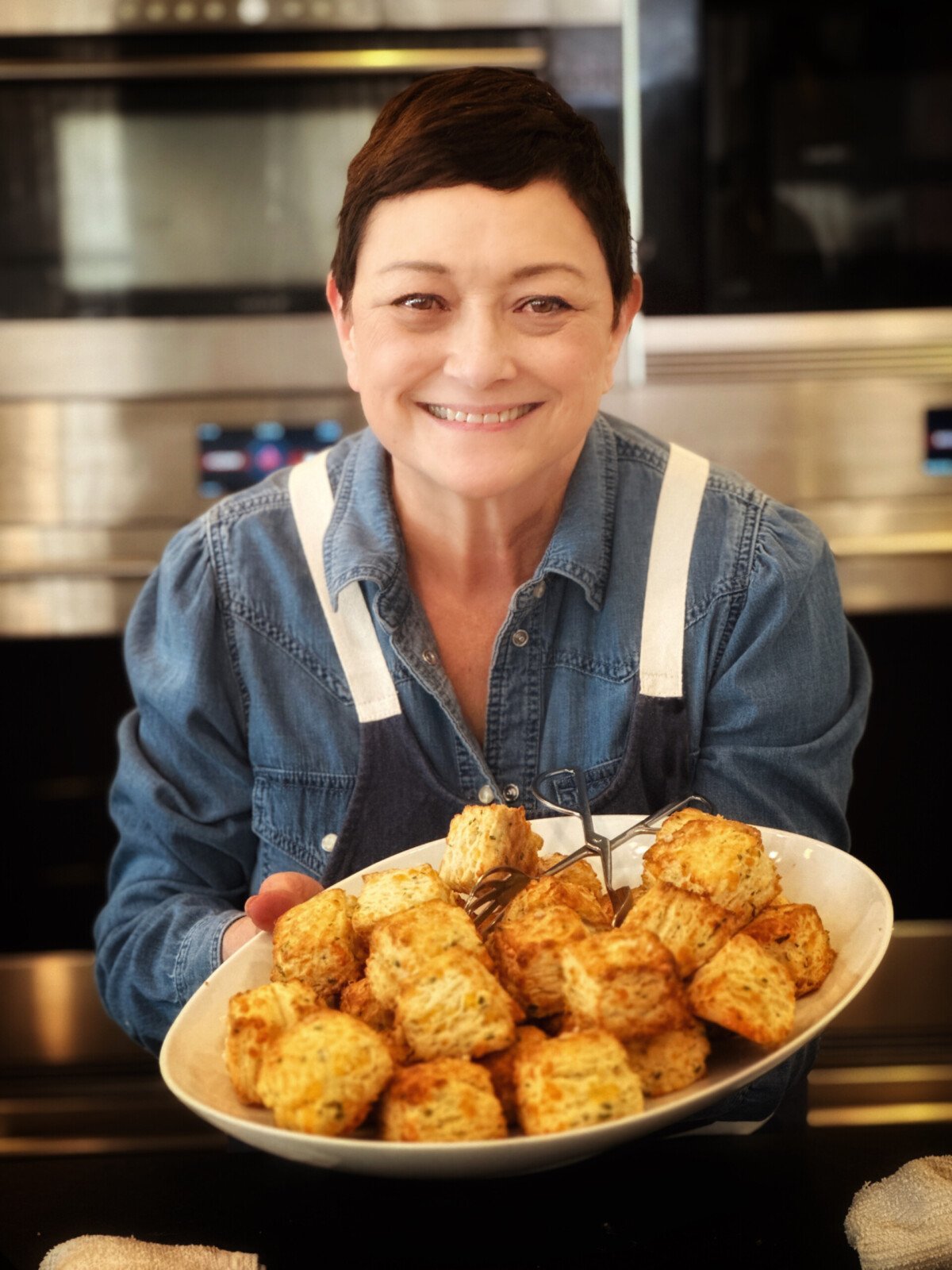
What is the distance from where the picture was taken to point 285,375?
220 cm

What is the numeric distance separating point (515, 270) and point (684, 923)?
1.92ft

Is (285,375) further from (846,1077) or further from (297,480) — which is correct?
(846,1077)

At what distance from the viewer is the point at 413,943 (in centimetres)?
89

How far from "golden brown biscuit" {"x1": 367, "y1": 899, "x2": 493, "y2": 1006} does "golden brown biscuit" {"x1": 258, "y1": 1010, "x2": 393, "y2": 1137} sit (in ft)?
0.20

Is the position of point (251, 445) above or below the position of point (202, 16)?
below

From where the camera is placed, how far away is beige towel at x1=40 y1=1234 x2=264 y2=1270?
0.84 metres

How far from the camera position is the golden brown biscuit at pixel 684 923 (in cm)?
92

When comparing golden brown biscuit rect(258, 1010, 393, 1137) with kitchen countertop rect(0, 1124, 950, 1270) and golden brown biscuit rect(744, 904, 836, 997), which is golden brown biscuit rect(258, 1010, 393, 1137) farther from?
golden brown biscuit rect(744, 904, 836, 997)

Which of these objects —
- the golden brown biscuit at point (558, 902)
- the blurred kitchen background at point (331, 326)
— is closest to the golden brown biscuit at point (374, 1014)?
the golden brown biscuit at point (558, 902)

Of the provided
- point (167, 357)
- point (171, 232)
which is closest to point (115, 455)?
point (167, 357)

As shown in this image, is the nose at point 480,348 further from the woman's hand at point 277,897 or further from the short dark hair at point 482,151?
the woman's hand at point 277,897

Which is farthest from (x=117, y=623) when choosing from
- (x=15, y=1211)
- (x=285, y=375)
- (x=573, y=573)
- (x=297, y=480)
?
(x=15, y=1211)

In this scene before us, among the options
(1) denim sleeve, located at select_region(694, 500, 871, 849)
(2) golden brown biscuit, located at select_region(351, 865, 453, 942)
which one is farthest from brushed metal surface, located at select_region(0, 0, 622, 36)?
(2) golden brown biscuit, located at select_region(351, 865, 453, 942)

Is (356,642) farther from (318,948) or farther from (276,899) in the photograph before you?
(318,948)
